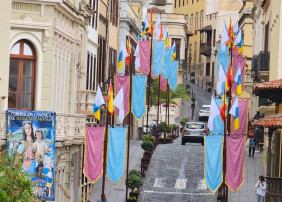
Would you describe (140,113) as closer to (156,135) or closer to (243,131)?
(243,131)

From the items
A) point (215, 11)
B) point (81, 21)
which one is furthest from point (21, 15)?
point (215, 11)

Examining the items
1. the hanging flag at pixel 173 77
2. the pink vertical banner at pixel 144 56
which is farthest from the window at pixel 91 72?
the hanging flag at pixel 173 77

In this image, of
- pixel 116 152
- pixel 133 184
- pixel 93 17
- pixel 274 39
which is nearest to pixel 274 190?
pixel 116 152

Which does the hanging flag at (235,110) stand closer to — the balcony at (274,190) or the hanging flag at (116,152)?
the hanging flag at (116,152)

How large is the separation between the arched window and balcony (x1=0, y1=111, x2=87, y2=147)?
3.93 feet

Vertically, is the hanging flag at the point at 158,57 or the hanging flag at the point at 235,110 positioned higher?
the hanging flag at the point at 158,57

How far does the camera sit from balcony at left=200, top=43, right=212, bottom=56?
380 feet

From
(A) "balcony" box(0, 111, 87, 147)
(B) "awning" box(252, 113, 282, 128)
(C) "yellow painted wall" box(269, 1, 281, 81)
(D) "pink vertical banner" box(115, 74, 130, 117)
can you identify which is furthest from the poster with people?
(D) "pink vertical banner" box(115, 74, 130, 117)

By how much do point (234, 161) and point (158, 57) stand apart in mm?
19872

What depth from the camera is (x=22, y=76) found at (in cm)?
3005

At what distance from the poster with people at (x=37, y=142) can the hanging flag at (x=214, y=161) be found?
894 centimetres

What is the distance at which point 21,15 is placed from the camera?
98.6 feet

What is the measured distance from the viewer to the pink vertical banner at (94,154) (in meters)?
33.8

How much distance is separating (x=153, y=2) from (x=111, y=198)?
81.0m
